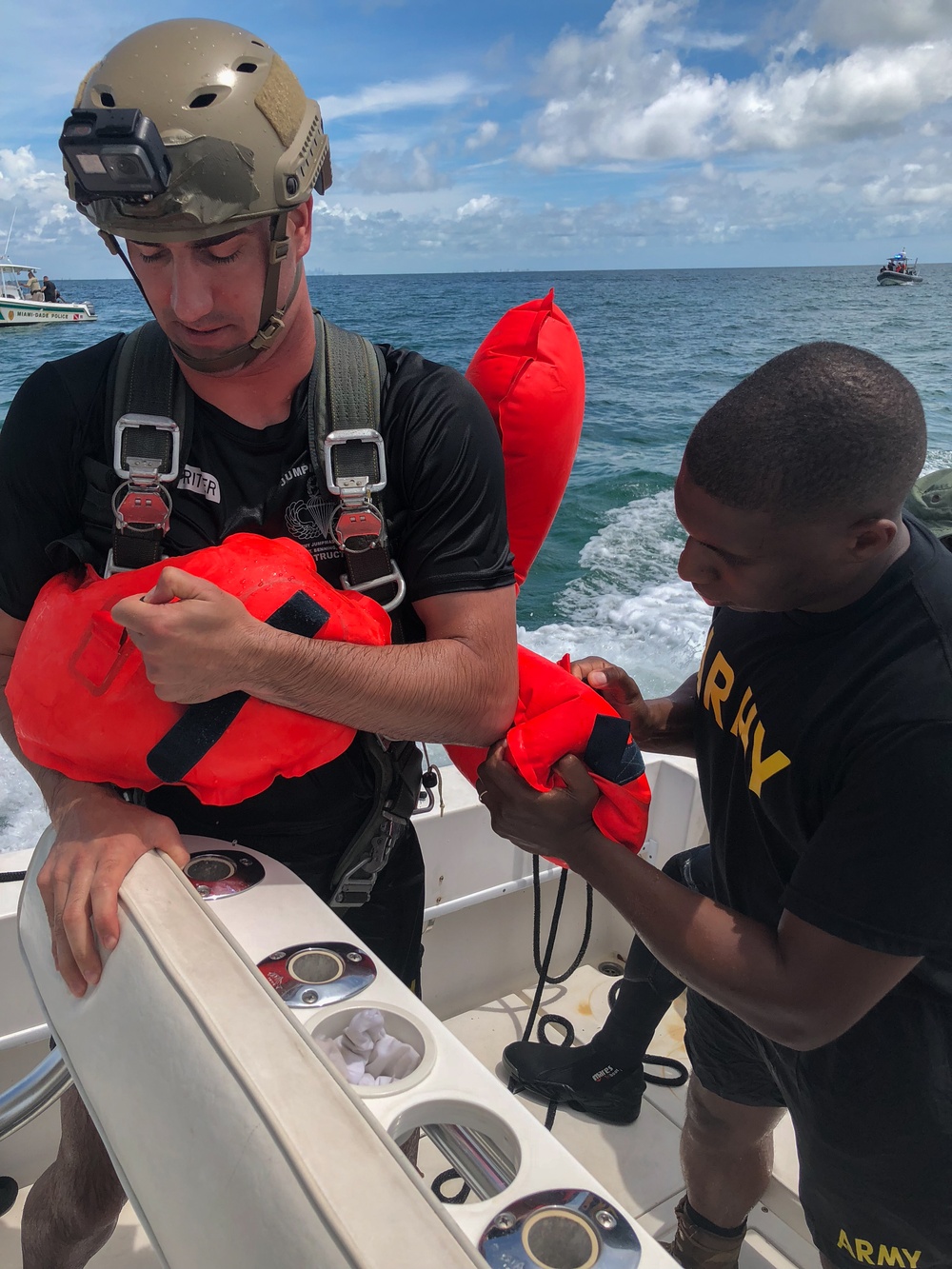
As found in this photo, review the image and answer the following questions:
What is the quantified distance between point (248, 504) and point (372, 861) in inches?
25.9

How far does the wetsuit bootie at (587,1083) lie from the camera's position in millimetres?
2500

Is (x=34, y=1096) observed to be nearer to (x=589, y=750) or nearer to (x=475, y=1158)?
(x=475, y=1158)

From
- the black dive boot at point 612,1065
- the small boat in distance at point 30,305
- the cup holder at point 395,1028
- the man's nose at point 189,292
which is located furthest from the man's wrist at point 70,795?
the small boat in distance at point 30,305

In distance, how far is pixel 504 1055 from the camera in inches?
104

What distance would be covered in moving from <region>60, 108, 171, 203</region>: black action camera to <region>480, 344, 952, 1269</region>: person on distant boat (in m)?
0.87

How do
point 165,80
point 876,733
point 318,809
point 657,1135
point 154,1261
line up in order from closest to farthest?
point 876,733
point 165,80
point 318,809
point 154,1261
point 657,1135

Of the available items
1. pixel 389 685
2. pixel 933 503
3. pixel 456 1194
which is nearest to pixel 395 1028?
pixel 389 685

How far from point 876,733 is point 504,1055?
192 centimetres

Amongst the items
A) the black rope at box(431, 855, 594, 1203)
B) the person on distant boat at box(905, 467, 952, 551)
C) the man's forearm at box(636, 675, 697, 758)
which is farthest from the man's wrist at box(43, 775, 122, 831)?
the person on distant boat at box(905, 467, 952, 551)

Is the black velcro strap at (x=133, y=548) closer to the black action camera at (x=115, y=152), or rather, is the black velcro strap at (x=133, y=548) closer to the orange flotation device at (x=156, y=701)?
the orange flotation device at (x=156, y=701)

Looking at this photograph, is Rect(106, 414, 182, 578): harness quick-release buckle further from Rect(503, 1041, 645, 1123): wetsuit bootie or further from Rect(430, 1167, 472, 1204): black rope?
Rect(503, 1041, 645, 1123): wetsuit bootie

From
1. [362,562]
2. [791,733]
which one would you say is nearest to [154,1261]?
[362,562]

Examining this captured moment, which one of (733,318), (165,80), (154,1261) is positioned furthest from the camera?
(733,318)

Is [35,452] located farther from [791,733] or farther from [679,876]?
[679,876]
